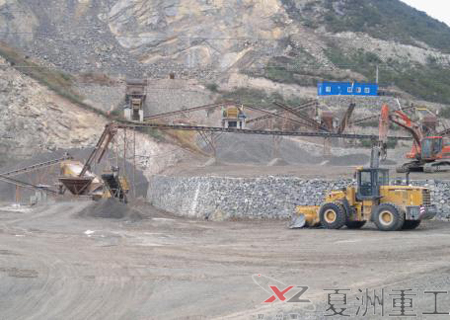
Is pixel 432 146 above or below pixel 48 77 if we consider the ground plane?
below

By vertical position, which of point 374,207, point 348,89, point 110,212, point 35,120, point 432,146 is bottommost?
point 110,212

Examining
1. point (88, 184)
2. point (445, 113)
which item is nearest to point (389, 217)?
point (88, 184)

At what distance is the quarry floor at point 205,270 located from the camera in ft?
30.8

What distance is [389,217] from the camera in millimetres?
18156

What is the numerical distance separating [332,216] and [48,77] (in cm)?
3569

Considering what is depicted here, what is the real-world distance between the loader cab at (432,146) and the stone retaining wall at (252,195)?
195 inches

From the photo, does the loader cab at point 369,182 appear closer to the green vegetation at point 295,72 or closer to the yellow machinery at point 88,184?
the yellow machinery at point 88,184

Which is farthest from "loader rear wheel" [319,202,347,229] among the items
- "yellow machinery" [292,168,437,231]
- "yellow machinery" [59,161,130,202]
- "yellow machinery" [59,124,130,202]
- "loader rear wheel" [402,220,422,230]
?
"yellow machinery" [59,161,130,202]

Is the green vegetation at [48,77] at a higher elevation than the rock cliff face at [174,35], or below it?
below

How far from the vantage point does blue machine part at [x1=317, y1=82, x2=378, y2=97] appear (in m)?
40.8

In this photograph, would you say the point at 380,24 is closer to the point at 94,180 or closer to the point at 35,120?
the point at 35,120

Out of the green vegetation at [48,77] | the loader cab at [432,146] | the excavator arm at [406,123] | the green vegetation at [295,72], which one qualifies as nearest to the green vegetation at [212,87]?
the green vegetation at [295,72]

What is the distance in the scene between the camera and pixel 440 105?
64688 millimetres

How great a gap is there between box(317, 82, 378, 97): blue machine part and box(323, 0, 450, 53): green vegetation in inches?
1500
